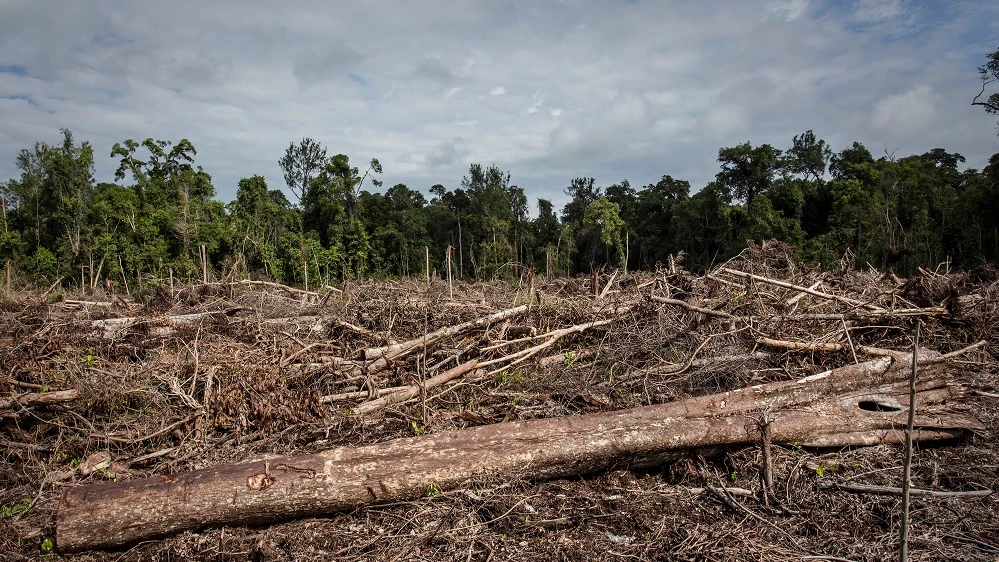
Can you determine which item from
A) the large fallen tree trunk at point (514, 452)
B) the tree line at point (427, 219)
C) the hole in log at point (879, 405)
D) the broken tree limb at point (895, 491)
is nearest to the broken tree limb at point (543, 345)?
the large fallen tree trunk at point (514, 452)

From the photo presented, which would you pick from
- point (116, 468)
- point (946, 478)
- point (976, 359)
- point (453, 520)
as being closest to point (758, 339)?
point (946, 478)

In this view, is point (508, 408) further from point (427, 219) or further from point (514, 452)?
point (427, 219)

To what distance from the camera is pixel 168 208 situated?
1213 inches

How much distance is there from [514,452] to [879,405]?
284 cm

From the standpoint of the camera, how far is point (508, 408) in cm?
499

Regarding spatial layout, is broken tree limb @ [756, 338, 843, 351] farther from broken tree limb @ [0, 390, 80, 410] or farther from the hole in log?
broken tree limb @ [0, 390, 80, 410]

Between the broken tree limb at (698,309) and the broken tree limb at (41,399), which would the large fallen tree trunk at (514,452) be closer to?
the broken tree limb at (698,309)

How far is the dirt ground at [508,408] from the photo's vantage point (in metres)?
3.14

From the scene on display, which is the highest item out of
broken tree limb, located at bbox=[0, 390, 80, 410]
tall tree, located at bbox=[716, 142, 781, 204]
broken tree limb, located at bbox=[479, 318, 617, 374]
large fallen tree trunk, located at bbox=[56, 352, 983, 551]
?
tall tree, located at bbox=[716, 142, 781, 204]

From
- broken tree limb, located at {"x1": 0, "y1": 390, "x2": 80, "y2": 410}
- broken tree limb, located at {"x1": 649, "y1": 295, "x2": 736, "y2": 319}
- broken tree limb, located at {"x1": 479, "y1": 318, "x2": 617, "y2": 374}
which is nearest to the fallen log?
broken tree limb, located at {"x1": 0, "y1": 390, "x2": 80, "y2": 410}

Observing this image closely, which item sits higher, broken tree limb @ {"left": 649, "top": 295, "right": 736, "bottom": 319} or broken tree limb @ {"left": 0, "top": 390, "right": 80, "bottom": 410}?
broken tree limb @ {"left": 649, "top": 295, "right": 736, "bottom": 319}

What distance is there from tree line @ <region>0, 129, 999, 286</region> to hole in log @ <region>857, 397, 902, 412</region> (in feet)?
66.2

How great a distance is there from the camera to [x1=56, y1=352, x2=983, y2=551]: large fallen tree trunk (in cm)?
317

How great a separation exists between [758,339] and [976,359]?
95.6 inches
